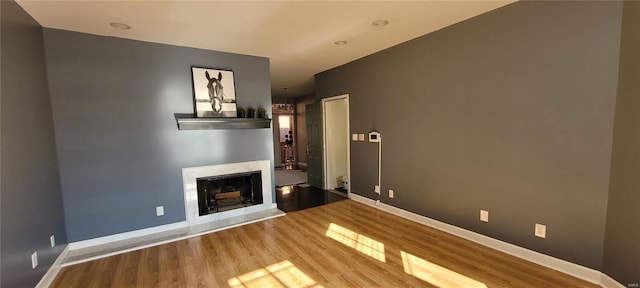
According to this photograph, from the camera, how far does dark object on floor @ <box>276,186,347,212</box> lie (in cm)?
458

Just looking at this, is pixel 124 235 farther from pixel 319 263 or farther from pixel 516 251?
pixel 516 251

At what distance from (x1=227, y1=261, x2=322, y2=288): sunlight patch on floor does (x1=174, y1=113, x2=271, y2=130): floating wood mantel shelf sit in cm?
212

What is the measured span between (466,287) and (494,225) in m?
0.98

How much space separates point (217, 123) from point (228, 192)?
1.14 meters

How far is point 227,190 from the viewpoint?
13.6 ft

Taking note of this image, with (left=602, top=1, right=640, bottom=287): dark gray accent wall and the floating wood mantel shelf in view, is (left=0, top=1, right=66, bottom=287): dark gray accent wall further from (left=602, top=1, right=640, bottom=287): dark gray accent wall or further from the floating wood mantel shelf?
(left=602, top=1, right=640, bottom=287): dark gray accent wall

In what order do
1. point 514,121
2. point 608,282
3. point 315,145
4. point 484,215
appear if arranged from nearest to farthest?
point 608,282, point 514,121, point 484,215, point 315,145

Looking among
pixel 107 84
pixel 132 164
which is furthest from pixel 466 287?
pixel 107 84

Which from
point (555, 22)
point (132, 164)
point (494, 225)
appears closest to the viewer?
point (555, 22)

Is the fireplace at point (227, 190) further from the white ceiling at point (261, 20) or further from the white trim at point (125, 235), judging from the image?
the white ceiling at point (261, 20)

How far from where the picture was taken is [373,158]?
172 inches

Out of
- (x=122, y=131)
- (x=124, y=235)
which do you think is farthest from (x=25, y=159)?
(x=124, y=235)

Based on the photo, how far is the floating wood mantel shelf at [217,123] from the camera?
3492 millimetres

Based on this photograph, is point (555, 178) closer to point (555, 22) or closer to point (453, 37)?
point (555, 22)
